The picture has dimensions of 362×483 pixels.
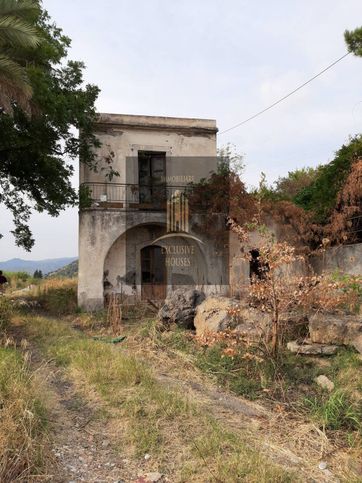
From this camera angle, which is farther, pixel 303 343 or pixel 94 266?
pixel 94 266

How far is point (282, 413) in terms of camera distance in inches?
172

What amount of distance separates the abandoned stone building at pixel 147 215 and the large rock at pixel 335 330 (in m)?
6.97

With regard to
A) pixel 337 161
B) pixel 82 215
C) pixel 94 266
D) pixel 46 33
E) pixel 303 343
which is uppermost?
pixel 46 33

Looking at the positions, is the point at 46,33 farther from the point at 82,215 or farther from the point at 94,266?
the point at 94,266

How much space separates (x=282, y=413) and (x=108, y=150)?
1095 centimetres

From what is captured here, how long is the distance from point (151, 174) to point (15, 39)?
22.7 ft

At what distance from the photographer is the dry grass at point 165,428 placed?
302 centimetres

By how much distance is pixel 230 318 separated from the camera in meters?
7.52

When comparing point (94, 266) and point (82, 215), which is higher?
point (82, 215)

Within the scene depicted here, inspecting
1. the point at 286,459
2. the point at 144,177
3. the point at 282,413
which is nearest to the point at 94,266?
the point at 144,177

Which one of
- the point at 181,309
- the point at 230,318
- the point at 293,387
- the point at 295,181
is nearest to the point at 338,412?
the point at 293,387

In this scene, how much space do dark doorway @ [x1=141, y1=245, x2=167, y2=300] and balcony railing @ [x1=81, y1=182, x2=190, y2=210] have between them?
178 cm

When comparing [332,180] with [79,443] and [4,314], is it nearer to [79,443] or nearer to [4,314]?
[4,314]

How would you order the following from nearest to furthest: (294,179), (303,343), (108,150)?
(303,343) → (108,150) → (294,179)
